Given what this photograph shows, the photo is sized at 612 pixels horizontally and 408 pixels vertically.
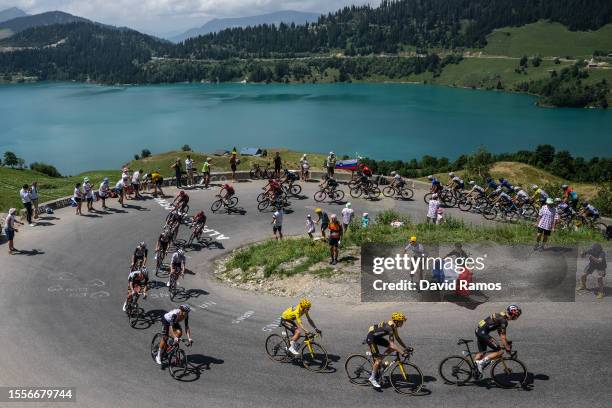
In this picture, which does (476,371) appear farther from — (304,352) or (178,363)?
(178,363)

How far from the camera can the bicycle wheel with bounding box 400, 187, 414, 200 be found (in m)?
33.3

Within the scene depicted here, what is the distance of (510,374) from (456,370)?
135 centimetres

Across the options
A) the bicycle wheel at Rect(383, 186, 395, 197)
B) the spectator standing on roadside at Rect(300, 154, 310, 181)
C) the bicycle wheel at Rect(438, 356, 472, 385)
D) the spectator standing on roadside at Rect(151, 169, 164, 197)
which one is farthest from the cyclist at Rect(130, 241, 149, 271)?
the spectator standing on roadside at Rect(300, 154, 310, 181)

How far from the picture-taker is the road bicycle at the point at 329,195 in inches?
1283

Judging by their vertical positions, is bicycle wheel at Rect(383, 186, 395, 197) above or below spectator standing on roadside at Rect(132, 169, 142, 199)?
below

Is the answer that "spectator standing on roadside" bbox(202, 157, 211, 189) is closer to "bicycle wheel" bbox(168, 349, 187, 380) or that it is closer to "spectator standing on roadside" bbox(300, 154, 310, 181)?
"spectator standing on roadside" bbox(300, 154, 310, 181)

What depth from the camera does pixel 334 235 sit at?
20.7 meters

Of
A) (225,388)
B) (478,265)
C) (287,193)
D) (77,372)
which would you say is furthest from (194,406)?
(287,193)

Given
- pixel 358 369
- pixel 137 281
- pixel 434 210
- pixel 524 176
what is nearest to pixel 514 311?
pixel 358 369

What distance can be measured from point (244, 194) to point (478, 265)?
60.7 feet

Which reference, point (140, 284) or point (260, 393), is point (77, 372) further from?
point (260, 393)

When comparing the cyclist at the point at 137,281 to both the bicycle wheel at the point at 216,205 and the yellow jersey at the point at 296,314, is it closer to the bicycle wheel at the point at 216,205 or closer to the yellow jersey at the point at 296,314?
the yellow jersey at the point at 296,314

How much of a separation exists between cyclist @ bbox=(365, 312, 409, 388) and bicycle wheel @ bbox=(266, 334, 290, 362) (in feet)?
8.97

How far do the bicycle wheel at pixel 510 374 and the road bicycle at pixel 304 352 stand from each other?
4.38 meters
